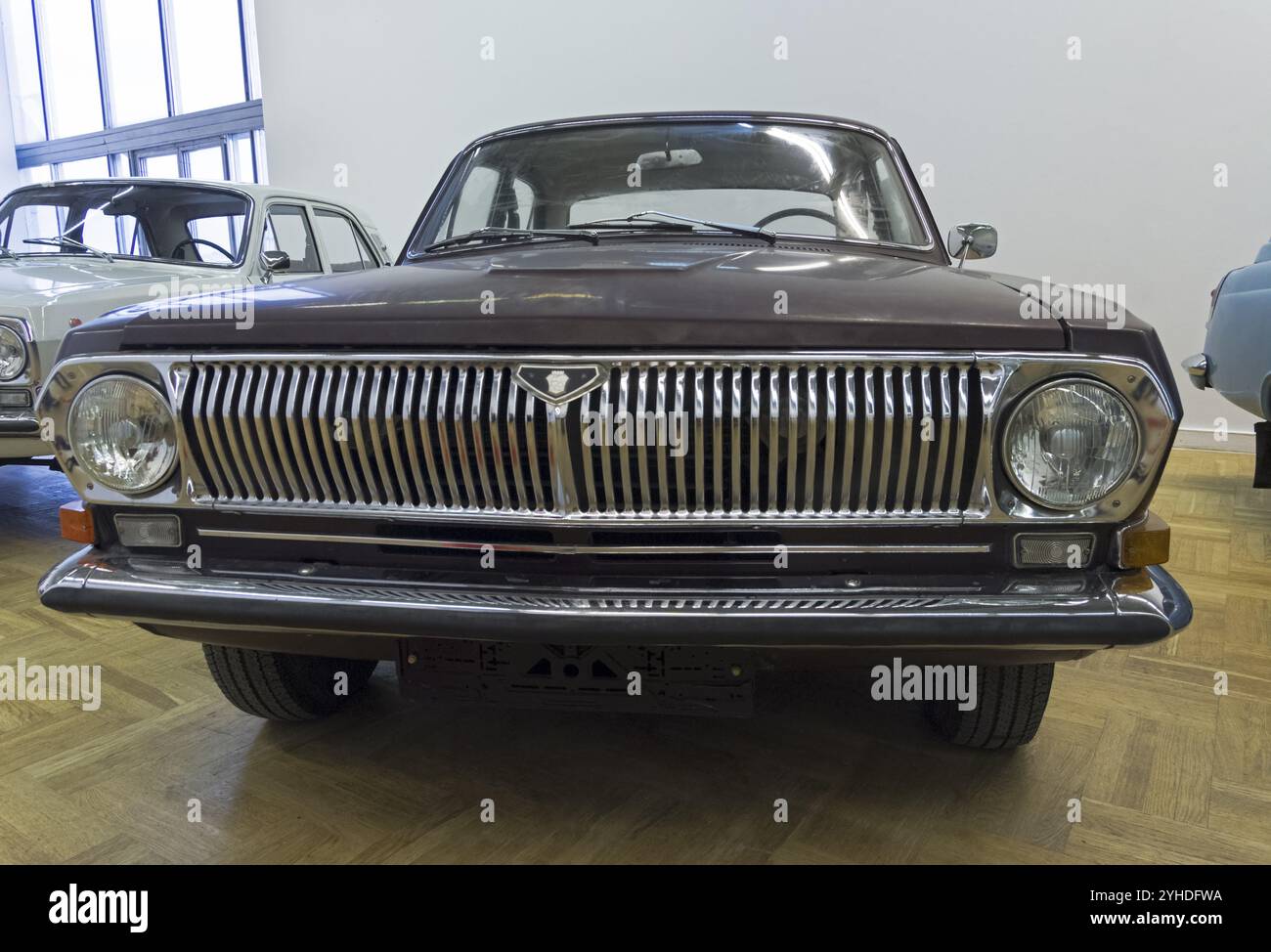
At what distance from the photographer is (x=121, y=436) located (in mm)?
1617

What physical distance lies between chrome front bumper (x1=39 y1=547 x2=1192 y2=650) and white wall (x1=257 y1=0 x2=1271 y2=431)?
16.4ft

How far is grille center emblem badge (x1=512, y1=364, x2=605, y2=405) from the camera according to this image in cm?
142

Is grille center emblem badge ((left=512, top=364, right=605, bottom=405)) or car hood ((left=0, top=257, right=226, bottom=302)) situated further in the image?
car hood ((left=0, top=257, right=226, bottom=302))

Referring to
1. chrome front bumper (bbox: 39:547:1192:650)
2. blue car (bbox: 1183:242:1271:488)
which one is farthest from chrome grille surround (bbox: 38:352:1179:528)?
blue car (bbox: 1183:242:1271:488)

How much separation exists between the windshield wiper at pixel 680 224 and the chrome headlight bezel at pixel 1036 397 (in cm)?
92

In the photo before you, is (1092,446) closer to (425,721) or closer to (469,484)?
(469,484)

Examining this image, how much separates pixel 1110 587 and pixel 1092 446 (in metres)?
0.23

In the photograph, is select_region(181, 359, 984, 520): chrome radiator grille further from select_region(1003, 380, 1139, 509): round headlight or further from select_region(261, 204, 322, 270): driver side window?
select_region(261, 204, 322, 270): driver side window

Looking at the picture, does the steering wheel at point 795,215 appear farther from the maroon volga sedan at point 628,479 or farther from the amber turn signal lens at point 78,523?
the amber turn signal lens at point 78,523

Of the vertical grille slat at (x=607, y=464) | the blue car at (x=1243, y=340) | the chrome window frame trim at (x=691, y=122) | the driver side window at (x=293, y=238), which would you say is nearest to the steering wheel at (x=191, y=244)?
the driver side window at (x=293, y=238)

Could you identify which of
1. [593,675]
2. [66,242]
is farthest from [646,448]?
[66,242]

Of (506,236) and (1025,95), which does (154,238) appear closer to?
(506,236)
